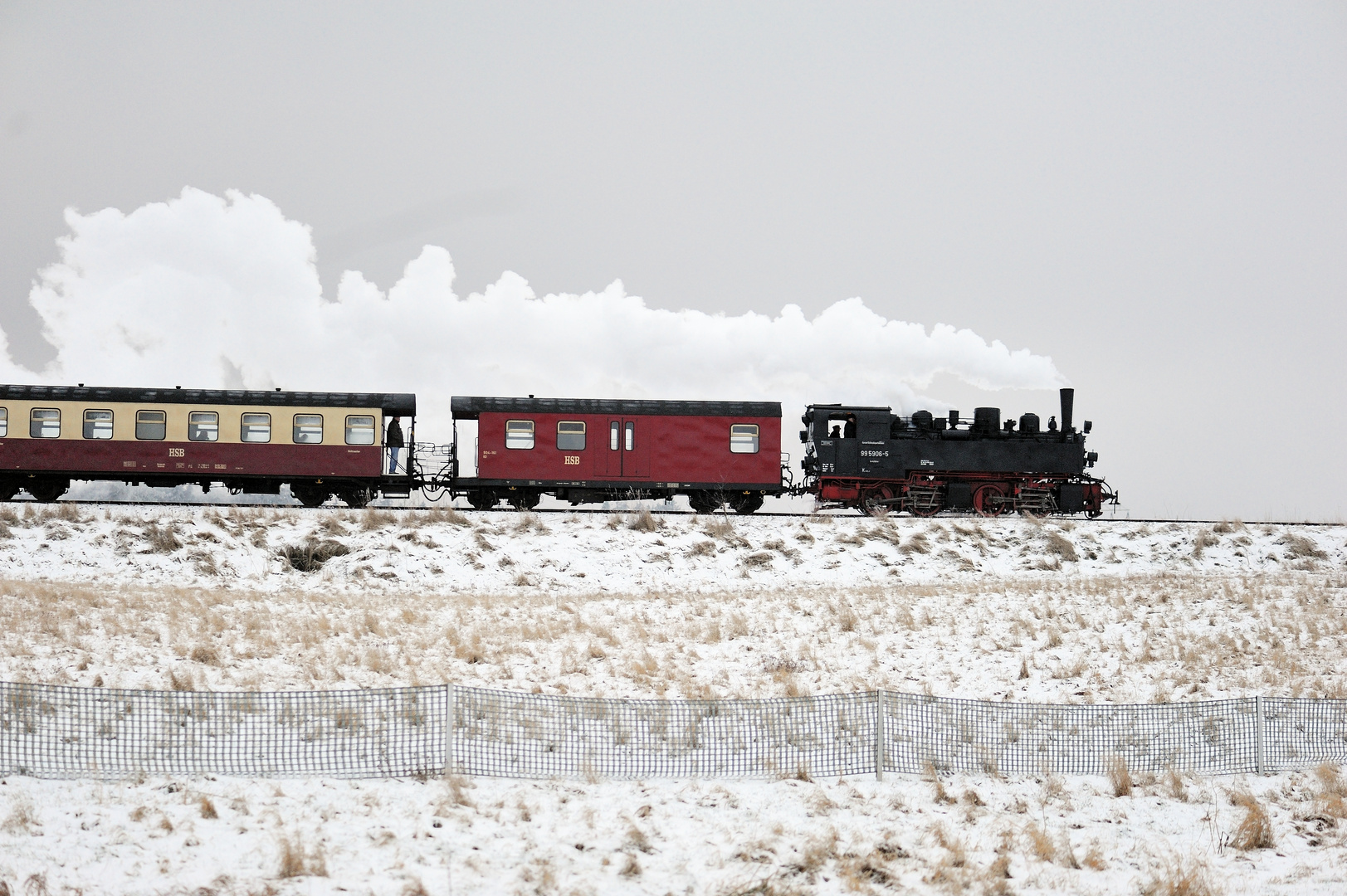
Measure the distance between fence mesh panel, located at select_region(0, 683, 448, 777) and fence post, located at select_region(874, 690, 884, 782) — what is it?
4.27 metres

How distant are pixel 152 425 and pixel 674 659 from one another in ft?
60.1

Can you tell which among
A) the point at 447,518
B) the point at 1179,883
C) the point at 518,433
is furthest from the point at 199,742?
the point at 518,433

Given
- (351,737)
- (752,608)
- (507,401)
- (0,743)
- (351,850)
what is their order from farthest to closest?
(507,401) < (752,608) < (351,737) < (0,743) < (351,850)

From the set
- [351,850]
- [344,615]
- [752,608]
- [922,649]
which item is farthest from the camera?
[752,608]

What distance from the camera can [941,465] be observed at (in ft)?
88.0

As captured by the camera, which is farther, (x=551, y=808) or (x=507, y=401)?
(x=507, y=401)

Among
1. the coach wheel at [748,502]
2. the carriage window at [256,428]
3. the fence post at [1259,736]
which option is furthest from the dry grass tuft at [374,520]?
the fence post at [1259,736]

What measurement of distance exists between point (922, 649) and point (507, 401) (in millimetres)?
14087

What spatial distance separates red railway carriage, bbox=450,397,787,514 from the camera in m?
25.5

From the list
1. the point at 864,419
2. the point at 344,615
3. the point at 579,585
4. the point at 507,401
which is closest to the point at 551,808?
the point at 344,615

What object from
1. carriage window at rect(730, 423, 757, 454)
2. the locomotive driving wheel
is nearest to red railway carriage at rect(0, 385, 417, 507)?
carriage window at rect(730, 423, 757, 454)

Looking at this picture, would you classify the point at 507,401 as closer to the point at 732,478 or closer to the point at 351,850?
the point at 732,478

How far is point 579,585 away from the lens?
20.6 meters

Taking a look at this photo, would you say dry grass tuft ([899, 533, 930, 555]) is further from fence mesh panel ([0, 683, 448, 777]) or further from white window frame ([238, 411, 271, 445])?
white window frame ([238, 411, 271, 445])
